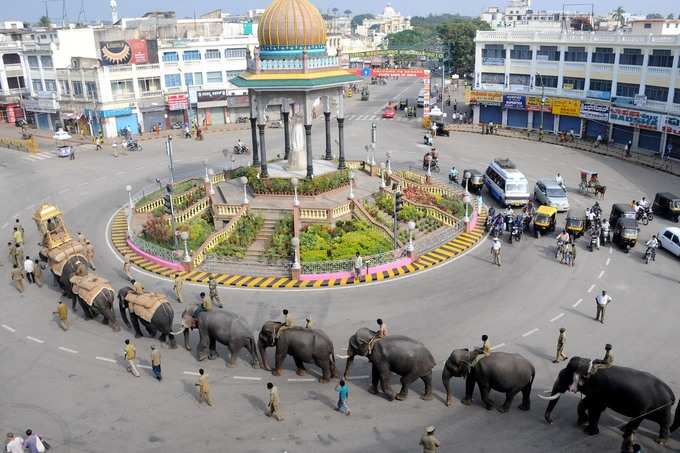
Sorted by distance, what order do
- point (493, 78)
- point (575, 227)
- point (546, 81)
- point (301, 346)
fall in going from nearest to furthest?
point (301, 346) < point (575, 227) < point (546, 81) < point (493, 78)

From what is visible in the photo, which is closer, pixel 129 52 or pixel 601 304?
pixel 601 304

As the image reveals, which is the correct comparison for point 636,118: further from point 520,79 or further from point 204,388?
point 204,388

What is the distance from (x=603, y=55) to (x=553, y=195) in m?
24.9

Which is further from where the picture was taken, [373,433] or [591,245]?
[591,245]

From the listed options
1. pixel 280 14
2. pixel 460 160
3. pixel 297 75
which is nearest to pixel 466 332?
pixel 297 75

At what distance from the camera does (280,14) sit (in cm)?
3347

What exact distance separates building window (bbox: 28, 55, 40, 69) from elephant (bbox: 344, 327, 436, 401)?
62.1 m

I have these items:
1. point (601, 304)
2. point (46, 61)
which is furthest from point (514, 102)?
point (46, 61)

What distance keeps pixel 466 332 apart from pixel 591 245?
1143cm

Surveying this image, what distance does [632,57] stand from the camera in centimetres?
5084

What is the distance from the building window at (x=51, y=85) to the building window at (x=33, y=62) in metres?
2.00

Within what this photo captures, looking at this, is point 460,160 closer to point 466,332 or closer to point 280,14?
point 280,14

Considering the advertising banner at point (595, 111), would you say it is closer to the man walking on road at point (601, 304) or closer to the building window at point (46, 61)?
the man walking on road at point (601, 304)

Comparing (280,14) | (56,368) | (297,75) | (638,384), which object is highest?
(280,14)
